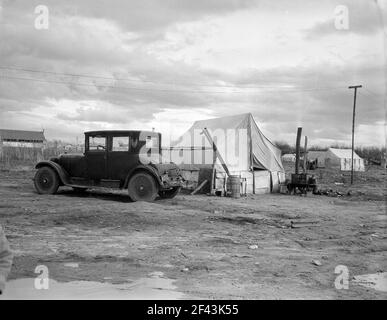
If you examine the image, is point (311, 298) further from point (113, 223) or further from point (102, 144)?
point (102, 144)

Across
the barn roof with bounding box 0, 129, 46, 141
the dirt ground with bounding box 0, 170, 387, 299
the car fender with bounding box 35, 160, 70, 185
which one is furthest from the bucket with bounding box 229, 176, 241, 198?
the barn roof with bounding box 0, 129, 46, 141

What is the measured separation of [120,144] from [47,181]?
2871 mm

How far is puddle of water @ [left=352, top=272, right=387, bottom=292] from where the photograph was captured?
5036 mm

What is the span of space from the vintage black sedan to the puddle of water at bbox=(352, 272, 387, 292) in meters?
7.27

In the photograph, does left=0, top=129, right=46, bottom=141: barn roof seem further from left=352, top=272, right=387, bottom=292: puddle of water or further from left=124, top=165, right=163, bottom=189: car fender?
left=352, top=272, right=387, bottom=292: puddle of water

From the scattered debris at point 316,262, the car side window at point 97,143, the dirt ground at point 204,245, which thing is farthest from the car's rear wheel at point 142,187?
the scattered debris at point 316,262

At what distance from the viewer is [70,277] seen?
16.3 ft

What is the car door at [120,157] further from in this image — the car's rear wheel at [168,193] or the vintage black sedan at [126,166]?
the car's rear wheel at [168,193]

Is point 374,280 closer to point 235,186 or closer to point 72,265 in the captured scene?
point 72,265

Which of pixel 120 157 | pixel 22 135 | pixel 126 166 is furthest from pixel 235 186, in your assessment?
pixel 22 135

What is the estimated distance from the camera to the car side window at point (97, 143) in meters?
12.8

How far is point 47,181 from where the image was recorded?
1375 cm

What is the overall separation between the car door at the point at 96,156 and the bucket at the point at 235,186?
494 cm
